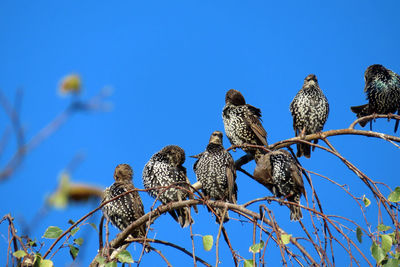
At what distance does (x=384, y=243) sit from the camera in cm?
291

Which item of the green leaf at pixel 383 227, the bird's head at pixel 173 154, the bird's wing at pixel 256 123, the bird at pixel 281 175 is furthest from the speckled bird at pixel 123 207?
the green leaf at pixel 383 227

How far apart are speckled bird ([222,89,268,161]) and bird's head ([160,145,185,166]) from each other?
0.91 meters

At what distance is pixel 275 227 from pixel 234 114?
3778 mm

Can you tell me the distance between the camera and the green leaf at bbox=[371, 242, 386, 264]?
2.88 metres

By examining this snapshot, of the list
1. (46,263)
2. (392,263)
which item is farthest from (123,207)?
(392,263)

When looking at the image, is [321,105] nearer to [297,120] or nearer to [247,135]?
[297,120]

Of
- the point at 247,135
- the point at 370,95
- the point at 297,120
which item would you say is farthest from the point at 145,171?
the point at 370,95

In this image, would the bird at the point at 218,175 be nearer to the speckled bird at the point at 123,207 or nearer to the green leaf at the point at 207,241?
the speckled bird at the point at 123,207

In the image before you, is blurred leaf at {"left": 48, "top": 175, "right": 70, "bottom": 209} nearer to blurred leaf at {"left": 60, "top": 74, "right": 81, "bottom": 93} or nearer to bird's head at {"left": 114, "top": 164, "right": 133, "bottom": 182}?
blurred leaf at {"left": 60, "top": 74, "right": 81, "bottom": 93}

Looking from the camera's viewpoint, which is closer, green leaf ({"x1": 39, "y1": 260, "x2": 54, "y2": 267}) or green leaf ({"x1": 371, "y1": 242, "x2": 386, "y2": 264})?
green leaf ({"x1": 371, "y1": 242, "x2": 386, "y2": 264})

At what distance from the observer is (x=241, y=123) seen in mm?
6406

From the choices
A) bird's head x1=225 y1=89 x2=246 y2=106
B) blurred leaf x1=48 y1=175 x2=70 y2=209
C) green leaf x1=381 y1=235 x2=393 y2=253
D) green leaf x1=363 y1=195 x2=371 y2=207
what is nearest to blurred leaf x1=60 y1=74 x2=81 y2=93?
blurred leaf x1=48 y1=175 x2=70 y2=209

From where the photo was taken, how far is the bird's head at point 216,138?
578 centimetres

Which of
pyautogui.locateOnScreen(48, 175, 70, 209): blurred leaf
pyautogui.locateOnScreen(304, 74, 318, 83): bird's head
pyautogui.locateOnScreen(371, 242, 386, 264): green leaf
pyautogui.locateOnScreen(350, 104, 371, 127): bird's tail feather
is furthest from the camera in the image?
pyautogui.locateOnScreen(350, 104, 371, 127): bird's tail feather
